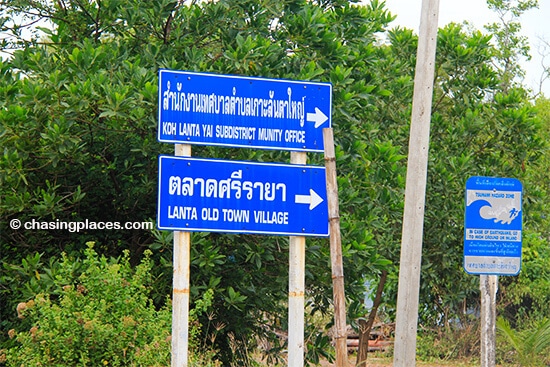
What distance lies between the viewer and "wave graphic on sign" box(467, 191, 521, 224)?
9266 mm

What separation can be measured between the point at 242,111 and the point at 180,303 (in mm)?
1829

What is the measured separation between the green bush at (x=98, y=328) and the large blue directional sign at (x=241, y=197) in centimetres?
235

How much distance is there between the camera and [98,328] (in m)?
10.0

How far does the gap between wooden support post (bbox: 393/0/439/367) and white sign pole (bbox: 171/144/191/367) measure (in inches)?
112

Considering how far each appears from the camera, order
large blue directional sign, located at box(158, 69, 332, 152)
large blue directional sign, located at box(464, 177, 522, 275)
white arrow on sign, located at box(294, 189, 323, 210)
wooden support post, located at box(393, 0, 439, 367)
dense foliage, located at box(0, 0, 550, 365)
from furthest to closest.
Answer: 1. dense foliage, located at box(0, 0, 550, 365)
2. wooden support post, located at box(393, 0, 439, 367)
3. large blue directional sign, located at box(464, 177, 522, 275)
4. white arrow on sign, located at box(294, 189, 323, 210)
5. large blue directional sign, located at box(158, 69, 332, 152)

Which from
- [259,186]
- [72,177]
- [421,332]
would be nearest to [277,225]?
[259,186]

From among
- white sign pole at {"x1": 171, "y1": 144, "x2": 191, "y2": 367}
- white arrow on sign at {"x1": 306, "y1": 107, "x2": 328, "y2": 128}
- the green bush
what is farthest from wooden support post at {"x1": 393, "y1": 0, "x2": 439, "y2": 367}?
white sign pole at {"x1": 171, "y1": 144, "x2": 191, "y2": 367}

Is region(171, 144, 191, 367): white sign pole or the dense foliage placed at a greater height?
the dense foliage

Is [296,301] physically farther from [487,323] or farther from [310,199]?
[487,323]

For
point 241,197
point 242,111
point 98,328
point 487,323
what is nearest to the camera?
point 241,197

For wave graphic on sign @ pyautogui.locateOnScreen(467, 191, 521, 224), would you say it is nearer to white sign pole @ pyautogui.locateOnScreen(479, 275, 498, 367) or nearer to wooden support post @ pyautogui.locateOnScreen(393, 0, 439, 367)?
white sign pole @ pyautogui.locateOnScreen(479, 275, 498, 367)

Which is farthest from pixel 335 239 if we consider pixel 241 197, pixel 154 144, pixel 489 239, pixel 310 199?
A: pixel 154 144

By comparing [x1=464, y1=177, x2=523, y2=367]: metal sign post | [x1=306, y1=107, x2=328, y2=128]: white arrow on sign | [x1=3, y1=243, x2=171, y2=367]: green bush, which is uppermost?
[x1=306, y1=107, x2=328, y2=128]: white arrow on sign

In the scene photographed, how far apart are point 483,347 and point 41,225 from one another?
6.03m
